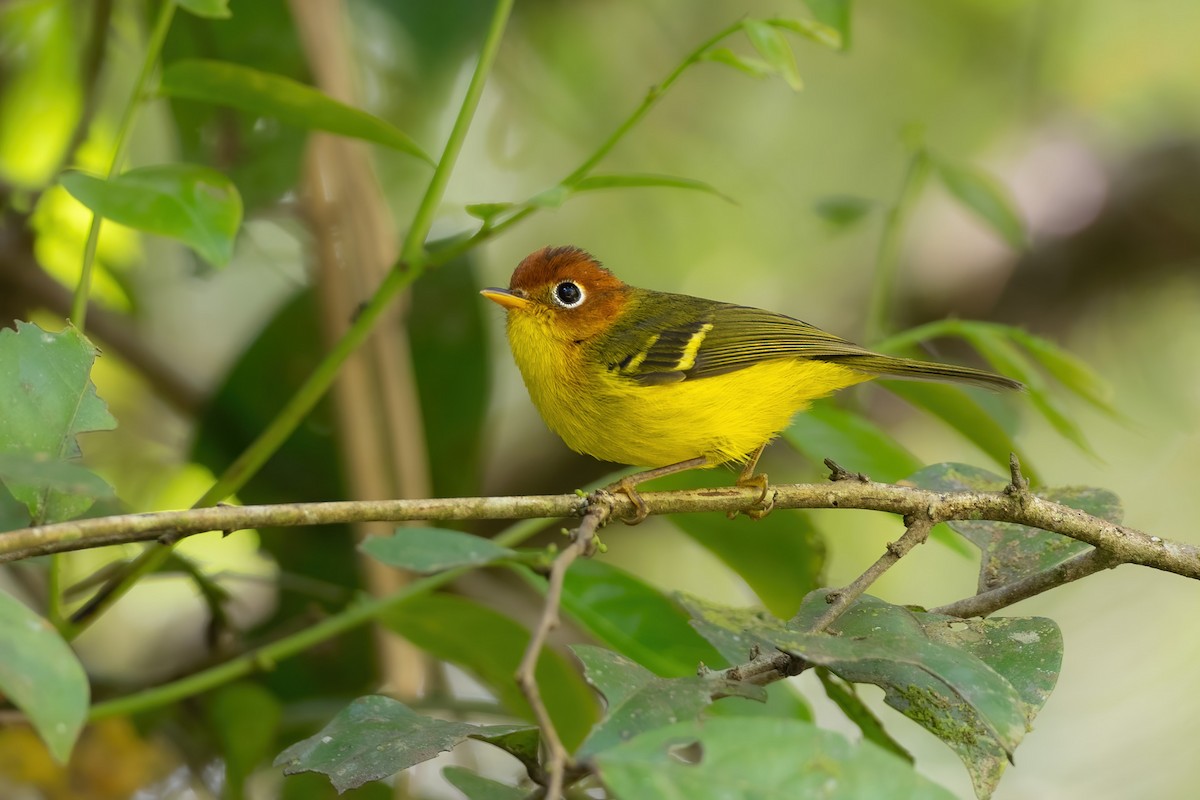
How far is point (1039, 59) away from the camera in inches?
204

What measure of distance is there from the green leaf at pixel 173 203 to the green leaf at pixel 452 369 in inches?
70.7

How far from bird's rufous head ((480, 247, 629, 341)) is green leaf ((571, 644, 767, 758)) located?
1756 millimetres

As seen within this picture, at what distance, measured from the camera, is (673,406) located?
2.72 m

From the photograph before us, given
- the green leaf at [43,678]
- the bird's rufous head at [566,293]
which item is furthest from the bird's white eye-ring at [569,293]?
the green leaf at [43,678]

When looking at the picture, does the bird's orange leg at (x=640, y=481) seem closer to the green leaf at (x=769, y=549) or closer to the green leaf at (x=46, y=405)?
the green leaf at (x=769, y=549)

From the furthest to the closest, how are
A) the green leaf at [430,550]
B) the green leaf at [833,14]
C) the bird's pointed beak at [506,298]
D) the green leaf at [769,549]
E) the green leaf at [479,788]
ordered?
1. the bird's pointed beak at [506,298]
2. the green leaf at [769,549]
3. the green leaf at [833,14]
4. the green leaf at [479,788]
5. the green leaf at [430,550]

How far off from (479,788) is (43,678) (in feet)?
1.88

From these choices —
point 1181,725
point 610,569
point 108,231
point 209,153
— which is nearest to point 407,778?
point 610,569

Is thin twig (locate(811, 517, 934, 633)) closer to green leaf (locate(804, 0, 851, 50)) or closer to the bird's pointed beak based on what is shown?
green leaf (locate(804, 0, 851, 50))

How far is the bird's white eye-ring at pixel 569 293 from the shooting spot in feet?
10.7

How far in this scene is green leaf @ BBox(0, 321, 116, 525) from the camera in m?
1.53

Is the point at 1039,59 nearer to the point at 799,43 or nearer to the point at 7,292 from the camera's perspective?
the point at 799,43

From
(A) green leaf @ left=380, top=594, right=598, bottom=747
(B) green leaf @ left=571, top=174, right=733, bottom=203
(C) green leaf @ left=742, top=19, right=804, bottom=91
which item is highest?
(C) green leaf @ left=742, top=19, right=804, bottom=91

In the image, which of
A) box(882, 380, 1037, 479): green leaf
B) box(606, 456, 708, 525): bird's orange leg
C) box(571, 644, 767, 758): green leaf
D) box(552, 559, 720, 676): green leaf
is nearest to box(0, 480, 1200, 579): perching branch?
box(606, 456, 708, 525): bird's orange leg
